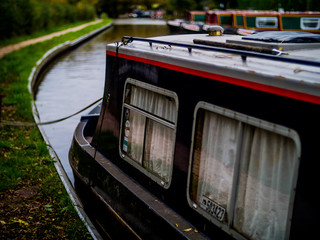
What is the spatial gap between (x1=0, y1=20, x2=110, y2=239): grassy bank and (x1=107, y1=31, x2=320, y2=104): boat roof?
2158mm

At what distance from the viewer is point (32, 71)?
13789 millimetres

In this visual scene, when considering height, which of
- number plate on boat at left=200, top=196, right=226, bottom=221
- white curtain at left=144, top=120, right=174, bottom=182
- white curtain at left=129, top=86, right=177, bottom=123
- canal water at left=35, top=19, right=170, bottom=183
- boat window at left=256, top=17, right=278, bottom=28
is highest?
boat window at left=256, top=17, right=278, bottom=28

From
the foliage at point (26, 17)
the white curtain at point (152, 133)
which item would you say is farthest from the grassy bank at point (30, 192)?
the foliage at point (26, 17)

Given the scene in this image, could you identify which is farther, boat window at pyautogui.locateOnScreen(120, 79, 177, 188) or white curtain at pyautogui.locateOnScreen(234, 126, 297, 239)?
boat window at pyautogui.locateOnScreen(120, 79, 177, 188)

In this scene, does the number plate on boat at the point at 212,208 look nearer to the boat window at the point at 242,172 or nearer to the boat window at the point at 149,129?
the boat window at the point at 242,172

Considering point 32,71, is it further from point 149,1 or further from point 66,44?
point 149,1

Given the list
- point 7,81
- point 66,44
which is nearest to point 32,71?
point 7,81

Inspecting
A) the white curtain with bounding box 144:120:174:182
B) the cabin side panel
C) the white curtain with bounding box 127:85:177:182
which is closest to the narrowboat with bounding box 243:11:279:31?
the cabin side panel

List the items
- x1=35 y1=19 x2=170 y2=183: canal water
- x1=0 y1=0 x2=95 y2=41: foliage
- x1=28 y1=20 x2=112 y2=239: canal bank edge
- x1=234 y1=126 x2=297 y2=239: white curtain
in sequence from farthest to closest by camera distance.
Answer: x1=0 y1=0 x2=95 y2=41: foliage, x1=35 y1=19 x2=170 y2=183: canal water, x1=28 y1=20 x2=112 y2=239: canal bank edge, x1=234 y1=126 x2=297 y2=239: white curtain

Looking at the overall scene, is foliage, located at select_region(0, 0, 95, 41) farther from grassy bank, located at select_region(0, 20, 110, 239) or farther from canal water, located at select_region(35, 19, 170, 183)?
grassy bank, located at select_region(0, 20, 110, 239)

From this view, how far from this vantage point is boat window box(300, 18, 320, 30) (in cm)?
1773

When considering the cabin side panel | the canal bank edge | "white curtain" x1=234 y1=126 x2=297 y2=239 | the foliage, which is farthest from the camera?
the foliage

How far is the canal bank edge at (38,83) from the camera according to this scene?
480 cm

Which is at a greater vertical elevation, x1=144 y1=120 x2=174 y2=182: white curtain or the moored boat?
the moored boat
